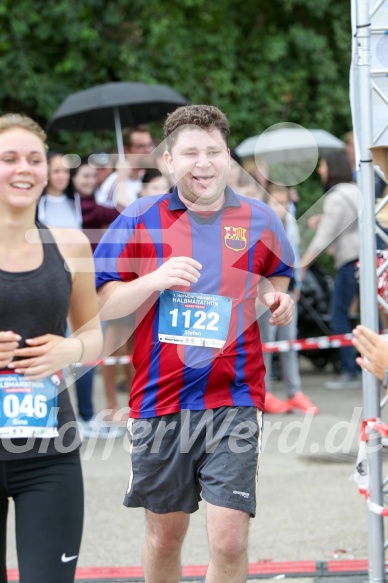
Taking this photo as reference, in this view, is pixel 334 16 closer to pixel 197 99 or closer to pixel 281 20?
pixel 281 20

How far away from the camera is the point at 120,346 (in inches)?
332

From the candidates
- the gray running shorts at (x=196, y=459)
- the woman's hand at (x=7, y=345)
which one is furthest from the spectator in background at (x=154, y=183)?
the woman's hand at (x=7, y=345)

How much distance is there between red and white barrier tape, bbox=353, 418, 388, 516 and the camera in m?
4.12

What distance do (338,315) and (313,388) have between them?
0.81 meters

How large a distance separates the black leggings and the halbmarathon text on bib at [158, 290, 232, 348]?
0.65 metres

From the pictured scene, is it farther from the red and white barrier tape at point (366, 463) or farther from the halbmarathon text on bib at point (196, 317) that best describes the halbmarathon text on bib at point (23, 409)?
the red and white barrier tape at point (366, 463)

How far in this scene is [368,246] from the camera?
4184 millimetres

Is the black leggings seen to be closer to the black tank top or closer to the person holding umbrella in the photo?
the black tank top

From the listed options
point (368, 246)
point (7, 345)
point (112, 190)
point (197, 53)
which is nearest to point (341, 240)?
point (112, 190)

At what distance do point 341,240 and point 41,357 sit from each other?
6313 millimetres

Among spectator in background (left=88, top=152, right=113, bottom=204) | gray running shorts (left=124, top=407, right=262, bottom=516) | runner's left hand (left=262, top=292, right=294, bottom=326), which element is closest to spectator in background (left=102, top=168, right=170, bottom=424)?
spectator in background (left=88, top=152, right=113, bottom=204)

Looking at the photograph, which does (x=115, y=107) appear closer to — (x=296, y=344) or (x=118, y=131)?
(x=118, y=131)

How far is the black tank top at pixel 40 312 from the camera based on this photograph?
3.29m

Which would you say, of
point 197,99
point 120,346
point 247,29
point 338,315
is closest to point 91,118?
point 120,346
